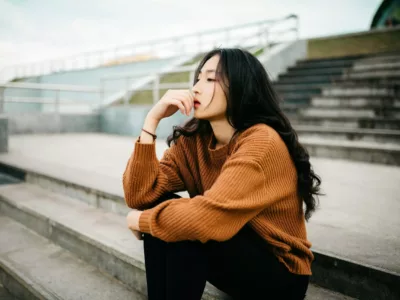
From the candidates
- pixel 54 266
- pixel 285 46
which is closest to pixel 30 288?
pixel 54 266

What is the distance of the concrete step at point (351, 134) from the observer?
4.28 metres

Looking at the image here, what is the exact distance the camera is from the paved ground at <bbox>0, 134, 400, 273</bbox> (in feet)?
5.35

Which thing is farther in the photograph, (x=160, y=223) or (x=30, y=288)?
(x=30, y=288)

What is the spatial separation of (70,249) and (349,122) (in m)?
4.31

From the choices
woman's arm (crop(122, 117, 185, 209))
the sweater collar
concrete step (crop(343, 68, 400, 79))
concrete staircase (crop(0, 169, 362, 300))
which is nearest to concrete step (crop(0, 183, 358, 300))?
concrete staircase (crop(0, 169, 362, 300))

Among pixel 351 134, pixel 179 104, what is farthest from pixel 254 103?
pixel 351 134

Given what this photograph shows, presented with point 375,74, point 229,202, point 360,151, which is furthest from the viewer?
point 375,74

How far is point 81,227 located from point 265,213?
1.56 meters

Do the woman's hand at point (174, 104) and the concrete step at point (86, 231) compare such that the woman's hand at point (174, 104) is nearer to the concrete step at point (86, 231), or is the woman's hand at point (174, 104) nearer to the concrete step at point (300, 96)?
the concrete step at point (86, 231)

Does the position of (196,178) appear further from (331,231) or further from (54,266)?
(54,266)

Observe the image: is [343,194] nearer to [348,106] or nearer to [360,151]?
[360,151]

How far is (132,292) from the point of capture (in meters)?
1.84

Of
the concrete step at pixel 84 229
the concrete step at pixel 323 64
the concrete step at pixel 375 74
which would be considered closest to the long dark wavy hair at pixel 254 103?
the concrete step at pixel 84 229

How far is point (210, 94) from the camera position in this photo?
139cm
